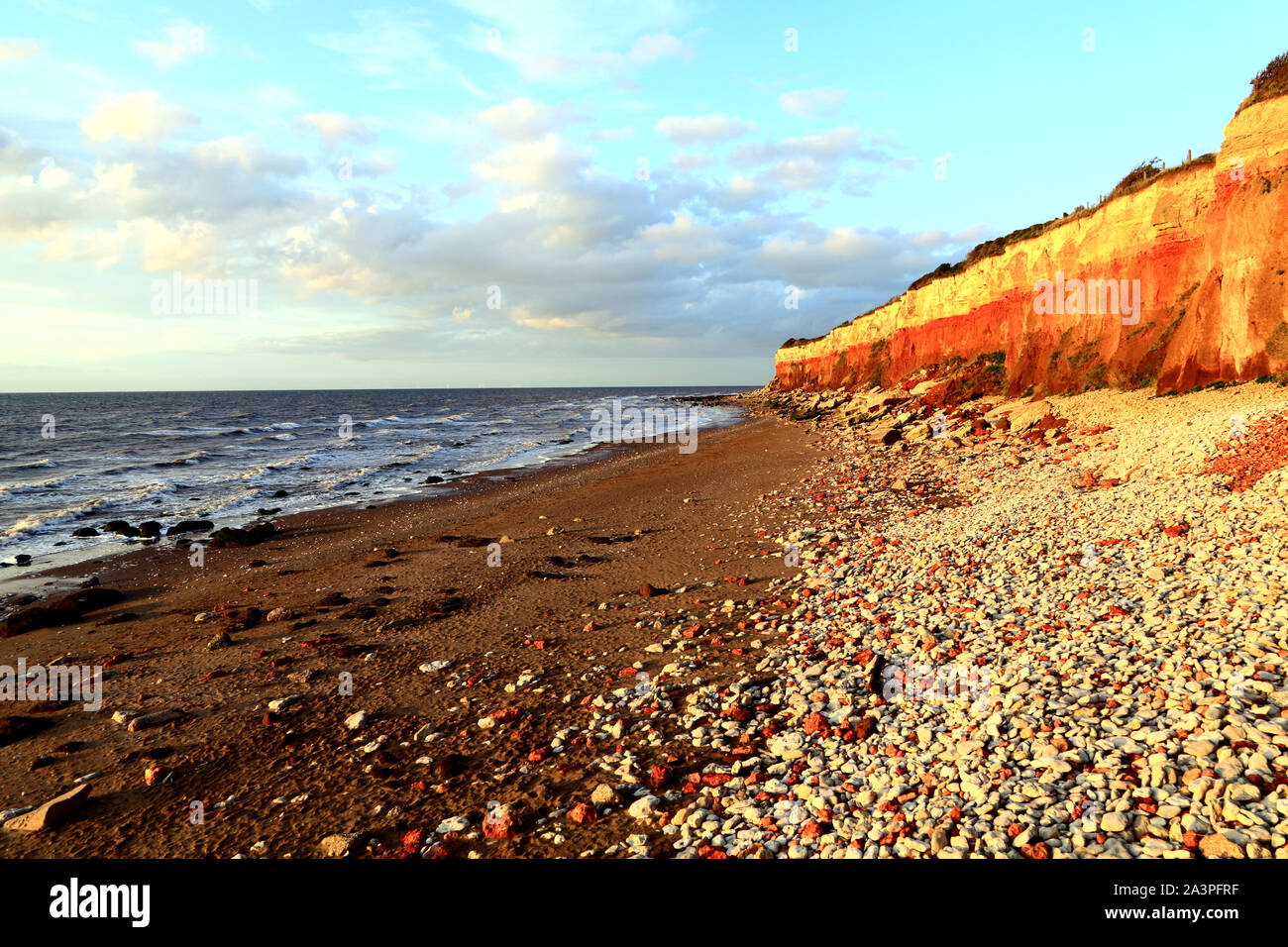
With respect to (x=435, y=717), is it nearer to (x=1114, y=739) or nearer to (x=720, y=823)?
(x=720, y=823)

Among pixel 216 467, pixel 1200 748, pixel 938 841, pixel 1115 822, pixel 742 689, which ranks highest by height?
pixel 216 467

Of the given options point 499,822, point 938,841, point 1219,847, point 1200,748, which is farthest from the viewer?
point 499,822

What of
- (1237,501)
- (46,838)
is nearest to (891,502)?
(1237,501)

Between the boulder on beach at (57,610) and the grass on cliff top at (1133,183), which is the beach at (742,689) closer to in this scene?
the boulder on beach at (57,610)

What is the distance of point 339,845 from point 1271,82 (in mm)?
32649

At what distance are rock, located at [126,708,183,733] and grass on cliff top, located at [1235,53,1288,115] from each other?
3378 cm

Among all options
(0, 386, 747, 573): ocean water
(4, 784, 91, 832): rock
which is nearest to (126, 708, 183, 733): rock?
(4, 784, 91, 832): rock

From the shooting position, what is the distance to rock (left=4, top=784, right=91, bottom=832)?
6.25 meters

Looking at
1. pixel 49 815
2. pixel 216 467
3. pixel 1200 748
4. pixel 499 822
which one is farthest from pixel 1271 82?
pixel 216 467

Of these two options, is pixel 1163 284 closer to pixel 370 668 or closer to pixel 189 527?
pixel 370 668

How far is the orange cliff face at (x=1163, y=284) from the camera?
63.7 ft

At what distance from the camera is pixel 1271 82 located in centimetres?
1992

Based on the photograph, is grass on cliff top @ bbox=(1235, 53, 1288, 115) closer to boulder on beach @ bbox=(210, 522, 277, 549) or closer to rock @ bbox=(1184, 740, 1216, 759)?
rock @ bbox=(1184, 740, 1216, 759)

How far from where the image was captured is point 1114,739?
5508 millimetres
